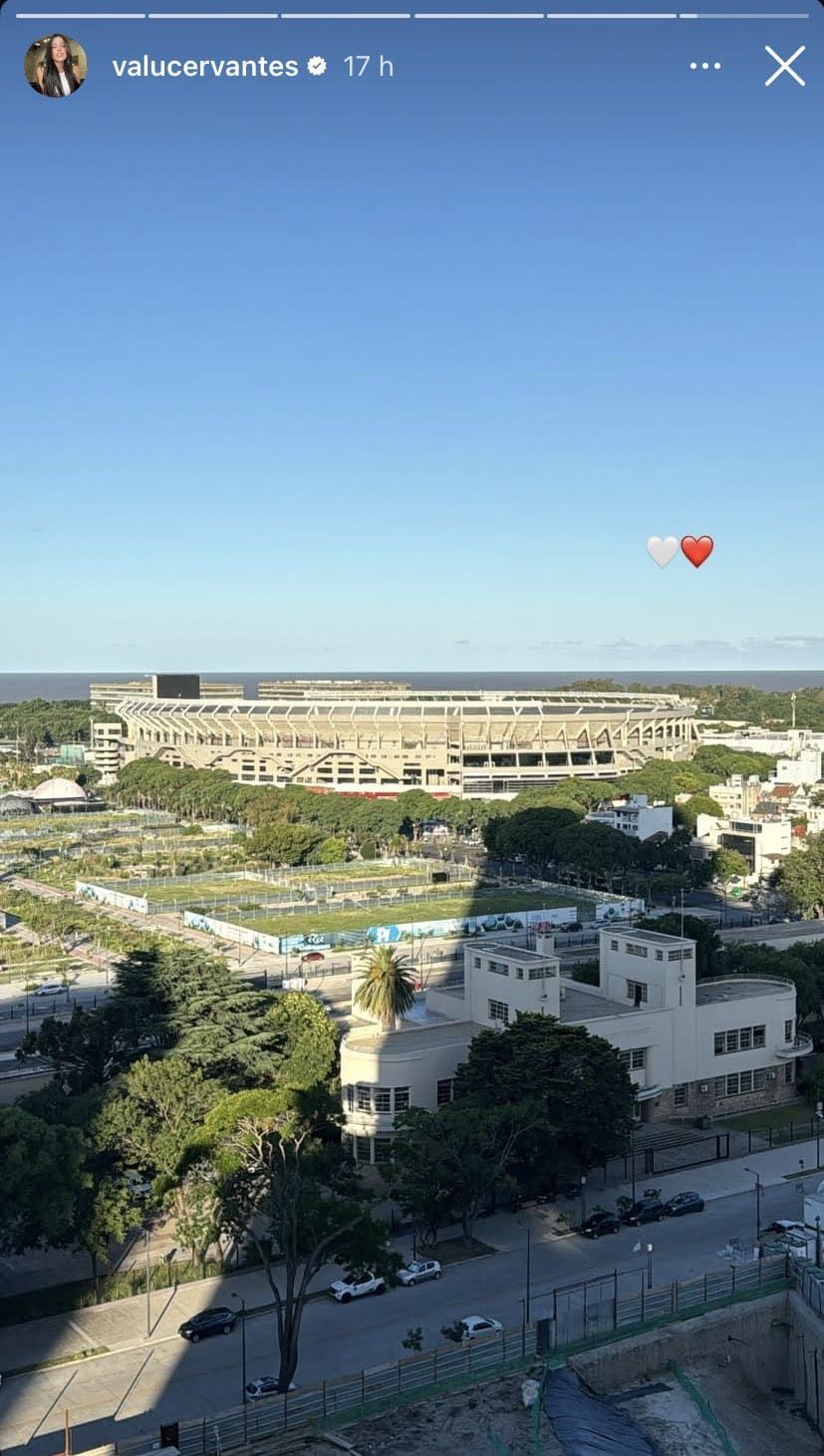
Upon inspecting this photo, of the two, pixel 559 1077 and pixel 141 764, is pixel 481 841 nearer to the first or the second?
pixel 141 764

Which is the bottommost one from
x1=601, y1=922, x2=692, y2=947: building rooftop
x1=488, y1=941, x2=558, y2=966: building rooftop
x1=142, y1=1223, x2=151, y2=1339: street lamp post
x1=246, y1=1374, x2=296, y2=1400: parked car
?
x1=142, y1=1223, x2=151, y2=1339: street lamp post

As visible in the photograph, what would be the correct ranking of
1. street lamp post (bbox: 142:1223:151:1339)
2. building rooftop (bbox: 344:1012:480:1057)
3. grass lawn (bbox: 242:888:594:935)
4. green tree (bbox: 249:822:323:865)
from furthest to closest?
green tree (bbox: 249:822:323:865), grass lawn (bbox: 242:888:594:935), building rooftop (bbox: 344:1012:480:1057), street lamp post (bbox: 142:1223:151:1339)

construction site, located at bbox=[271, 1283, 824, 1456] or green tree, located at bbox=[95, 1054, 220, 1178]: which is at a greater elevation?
green tree, located at bbox=[95, 1054, 220, 1178]

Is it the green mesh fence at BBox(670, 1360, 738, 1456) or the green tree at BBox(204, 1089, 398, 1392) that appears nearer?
the green mesh fence at BBox(670, 1360, 738, 1456)

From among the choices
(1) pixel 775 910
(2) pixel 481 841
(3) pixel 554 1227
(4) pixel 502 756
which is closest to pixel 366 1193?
(3) pixel 554 1227

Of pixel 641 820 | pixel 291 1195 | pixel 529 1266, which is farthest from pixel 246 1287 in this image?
pixel 641 820

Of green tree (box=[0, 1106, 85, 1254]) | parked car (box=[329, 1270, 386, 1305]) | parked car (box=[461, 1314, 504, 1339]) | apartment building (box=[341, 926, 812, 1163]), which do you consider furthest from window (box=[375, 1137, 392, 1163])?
green tree (box=[0, 1106, 85, 1254])

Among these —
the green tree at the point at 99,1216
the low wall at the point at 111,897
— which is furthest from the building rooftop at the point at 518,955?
the low wall at the point at 111,897

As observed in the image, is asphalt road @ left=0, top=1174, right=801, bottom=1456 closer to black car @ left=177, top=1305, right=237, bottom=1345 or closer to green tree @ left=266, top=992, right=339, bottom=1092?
black car @ left=177, top=1305, right=237, bottom=1345
